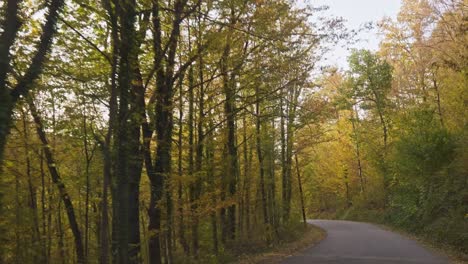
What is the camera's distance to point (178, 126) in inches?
577

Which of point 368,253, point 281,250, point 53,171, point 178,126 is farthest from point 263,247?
point 53,171

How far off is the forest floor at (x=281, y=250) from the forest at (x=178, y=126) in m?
0.64

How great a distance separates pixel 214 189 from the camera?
49.6ft

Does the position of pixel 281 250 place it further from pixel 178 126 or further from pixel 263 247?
pixel 178 126

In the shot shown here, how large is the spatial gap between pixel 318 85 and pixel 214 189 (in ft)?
19.8

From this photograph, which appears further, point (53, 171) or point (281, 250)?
point (281, 250)

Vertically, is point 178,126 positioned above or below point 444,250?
above

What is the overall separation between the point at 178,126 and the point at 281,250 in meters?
6.22

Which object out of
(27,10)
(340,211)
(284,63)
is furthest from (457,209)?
(340,211)

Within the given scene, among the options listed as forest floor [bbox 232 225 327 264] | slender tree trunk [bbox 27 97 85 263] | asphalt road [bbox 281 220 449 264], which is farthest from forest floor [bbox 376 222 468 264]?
slender tree trunk [bbox 27 97 85 263]

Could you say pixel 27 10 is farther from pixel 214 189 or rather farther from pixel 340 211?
pixel 340 211

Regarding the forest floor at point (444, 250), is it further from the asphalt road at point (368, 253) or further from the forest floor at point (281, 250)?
the forest floor at point (281, 250)

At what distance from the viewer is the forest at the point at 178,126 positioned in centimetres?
770

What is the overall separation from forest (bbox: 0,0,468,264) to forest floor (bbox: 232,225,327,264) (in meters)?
0.64
